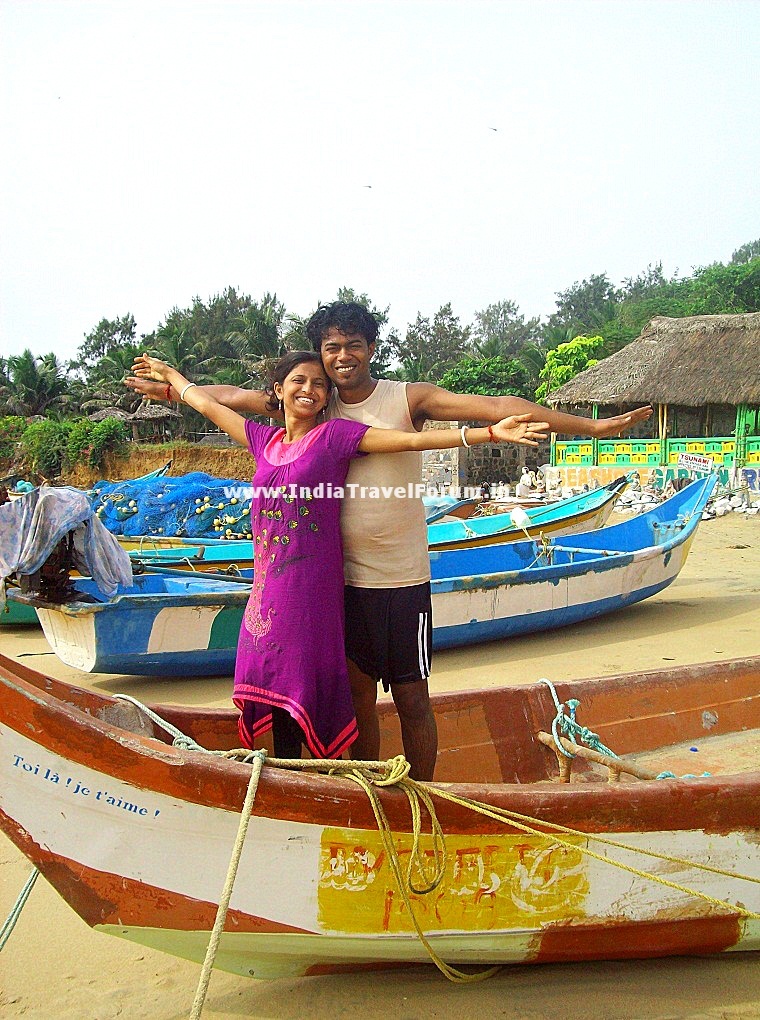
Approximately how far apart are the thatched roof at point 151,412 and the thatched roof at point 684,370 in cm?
1169

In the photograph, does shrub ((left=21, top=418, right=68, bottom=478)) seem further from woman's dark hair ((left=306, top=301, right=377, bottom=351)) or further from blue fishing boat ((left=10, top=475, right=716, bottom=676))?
woman's dark hair ((left=306, top=301, right=377, bottom=351))

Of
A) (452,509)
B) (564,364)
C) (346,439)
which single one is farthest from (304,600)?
(564,364)

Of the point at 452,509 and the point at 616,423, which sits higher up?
the point at 616,423

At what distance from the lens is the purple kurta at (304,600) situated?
7.90 feet

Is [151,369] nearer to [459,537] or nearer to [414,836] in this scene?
[414,836]

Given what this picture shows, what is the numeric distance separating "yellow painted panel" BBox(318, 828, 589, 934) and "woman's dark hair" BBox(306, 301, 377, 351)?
142cm

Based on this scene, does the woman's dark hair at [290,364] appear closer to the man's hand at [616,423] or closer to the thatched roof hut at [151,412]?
the man's hand at [616,423]

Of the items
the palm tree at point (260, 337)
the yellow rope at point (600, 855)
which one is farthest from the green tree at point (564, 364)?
the yellow rope at point (600, 855)

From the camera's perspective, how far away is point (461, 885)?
2.32m

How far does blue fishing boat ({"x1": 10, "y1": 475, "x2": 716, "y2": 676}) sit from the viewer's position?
5.78 metres

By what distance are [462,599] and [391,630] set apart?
416cm

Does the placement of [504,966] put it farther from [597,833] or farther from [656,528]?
[656,528]

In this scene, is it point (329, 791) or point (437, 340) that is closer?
point (329, 791)

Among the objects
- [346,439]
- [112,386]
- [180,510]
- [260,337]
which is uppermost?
[260,337]
